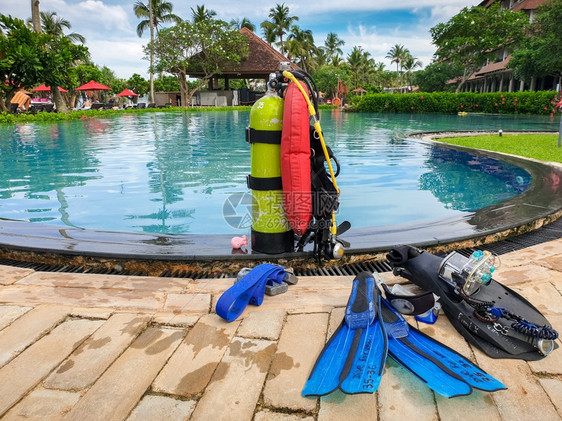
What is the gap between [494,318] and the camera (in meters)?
1.81

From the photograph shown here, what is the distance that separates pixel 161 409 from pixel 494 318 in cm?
153

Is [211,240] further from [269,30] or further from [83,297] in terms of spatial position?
[269,30]

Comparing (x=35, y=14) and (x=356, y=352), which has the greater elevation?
(x=35, y=14)

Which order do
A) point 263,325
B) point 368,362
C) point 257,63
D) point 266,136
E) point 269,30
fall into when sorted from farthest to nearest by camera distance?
point 269,30, point 257,63, point 266,136, point 263,325, point 368,362

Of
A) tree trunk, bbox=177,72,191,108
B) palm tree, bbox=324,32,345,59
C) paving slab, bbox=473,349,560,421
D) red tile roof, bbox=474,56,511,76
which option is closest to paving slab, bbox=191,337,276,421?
paving slab, bbox=473,349,560,421

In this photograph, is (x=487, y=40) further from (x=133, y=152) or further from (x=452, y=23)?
(x=133, y=152)

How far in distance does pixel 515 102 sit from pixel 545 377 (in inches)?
1190

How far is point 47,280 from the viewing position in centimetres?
245

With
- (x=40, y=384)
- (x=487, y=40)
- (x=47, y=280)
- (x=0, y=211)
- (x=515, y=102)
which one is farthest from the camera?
(x=487, y=40)

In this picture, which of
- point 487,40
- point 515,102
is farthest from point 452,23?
point 515,102

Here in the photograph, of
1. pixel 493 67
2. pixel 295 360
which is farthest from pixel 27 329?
pixel 493 67

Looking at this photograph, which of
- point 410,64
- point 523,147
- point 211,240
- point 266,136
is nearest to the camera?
point 266,136

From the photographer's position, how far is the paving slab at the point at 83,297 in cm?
214

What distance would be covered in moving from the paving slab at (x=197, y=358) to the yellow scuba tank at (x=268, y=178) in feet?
3.23
